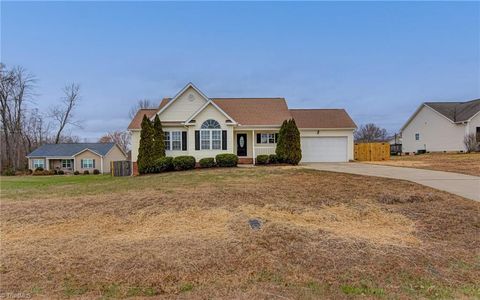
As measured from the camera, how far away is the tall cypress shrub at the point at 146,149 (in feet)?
64.2

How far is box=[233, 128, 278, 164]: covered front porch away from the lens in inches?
903

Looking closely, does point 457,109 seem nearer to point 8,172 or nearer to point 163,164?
point 163,164

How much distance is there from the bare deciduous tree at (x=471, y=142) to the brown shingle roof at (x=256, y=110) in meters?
18.2

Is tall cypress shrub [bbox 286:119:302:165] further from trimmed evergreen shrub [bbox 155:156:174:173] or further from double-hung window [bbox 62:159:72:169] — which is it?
double-hung window [bbox 62:159:72:169]

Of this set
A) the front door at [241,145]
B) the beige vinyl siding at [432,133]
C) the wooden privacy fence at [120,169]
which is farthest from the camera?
the beige vinyl siding at [432,133]

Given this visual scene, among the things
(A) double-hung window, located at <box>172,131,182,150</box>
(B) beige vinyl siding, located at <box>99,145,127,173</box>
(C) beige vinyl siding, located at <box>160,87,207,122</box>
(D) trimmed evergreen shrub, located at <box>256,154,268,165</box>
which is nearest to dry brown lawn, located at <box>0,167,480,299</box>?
(D) trimmed evergreen shrub, located at <box>256,154,268,165</box>

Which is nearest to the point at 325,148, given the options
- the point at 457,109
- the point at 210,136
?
the point at 210,136

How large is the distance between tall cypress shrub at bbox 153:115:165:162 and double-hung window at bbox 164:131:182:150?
3.00ft

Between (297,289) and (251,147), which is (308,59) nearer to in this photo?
(251,147)

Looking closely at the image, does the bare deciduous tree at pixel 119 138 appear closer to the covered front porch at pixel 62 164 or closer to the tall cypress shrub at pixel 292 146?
the covered front porch at pixel 62 164

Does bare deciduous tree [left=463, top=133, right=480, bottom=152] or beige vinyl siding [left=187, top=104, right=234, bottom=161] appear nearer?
beige vinyl siding [left=187, top=104, right=234, bottom=161]

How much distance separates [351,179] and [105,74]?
76.3 feet

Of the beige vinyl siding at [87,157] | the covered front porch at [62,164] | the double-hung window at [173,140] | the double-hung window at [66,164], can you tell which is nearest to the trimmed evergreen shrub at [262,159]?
the double-hung window at [173,140]

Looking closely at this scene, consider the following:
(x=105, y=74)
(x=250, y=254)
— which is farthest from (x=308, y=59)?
(x=250, y=254)
